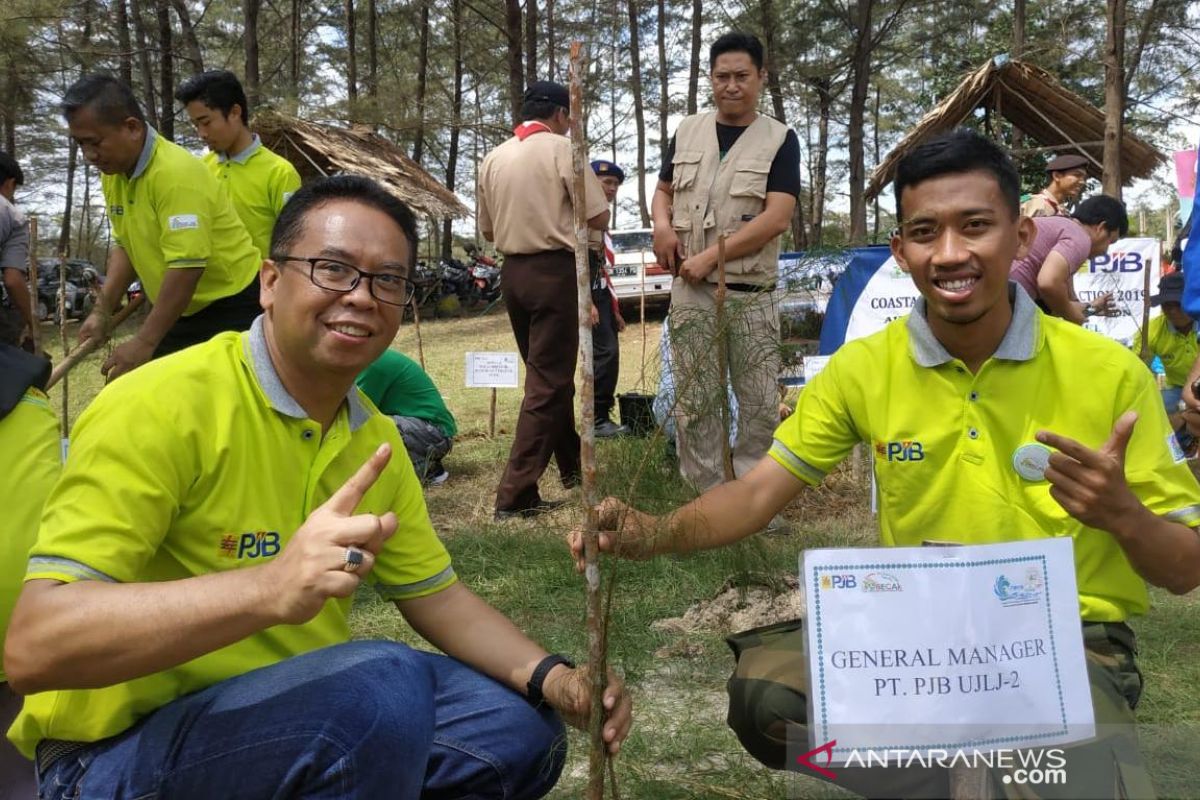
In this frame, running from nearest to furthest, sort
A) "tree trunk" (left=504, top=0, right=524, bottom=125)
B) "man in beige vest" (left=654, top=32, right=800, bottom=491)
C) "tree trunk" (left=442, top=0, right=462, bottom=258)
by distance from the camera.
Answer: "man in beige vest" (left=654, top=32, right=800, bottom=491) → "tree trunk" (left=504, top=0, right=524, bottom=125) → "tree trunk" (left=442, top=0, right=462, bottom=258)

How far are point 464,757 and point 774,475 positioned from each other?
879mm

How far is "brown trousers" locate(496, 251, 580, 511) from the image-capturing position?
465 cm

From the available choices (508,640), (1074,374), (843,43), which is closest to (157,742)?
(508,640)

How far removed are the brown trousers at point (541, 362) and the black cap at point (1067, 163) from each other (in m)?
3.05

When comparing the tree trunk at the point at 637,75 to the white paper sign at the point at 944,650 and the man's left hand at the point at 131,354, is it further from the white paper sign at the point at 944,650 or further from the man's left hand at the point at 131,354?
the white paper sign at the point at 944,650

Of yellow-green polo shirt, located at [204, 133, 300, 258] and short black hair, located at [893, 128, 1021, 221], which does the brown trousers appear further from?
short black hair, located at [893, 128, 1021, 221]


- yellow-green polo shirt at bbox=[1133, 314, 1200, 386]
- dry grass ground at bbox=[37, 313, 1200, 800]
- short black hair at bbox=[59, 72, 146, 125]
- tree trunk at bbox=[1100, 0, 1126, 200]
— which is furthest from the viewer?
tree trunk at bbox=[1100, 0, 1126, 200]

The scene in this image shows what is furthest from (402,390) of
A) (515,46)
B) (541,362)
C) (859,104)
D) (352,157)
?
→ (859,104)

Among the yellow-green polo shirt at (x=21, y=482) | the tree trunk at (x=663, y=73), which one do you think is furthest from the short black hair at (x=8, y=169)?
the tree trunk at (x=663, y=73)

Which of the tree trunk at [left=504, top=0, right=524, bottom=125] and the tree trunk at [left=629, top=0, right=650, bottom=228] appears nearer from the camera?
the tree trunk at [left=504, top=0, right=524, bottom=125]

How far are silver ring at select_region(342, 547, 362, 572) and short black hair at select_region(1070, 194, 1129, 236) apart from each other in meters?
4.95

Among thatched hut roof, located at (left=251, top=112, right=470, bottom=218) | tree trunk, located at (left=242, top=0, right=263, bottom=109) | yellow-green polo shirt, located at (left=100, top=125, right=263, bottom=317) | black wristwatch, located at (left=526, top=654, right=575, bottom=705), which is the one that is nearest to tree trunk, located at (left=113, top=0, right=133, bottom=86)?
tree trunk, located at (left=242, top=0, right=263, bottom=109)

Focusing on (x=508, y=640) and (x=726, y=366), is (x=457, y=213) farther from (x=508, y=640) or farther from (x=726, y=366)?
(x=508, y=640)

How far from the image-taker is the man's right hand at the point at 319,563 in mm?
1356
